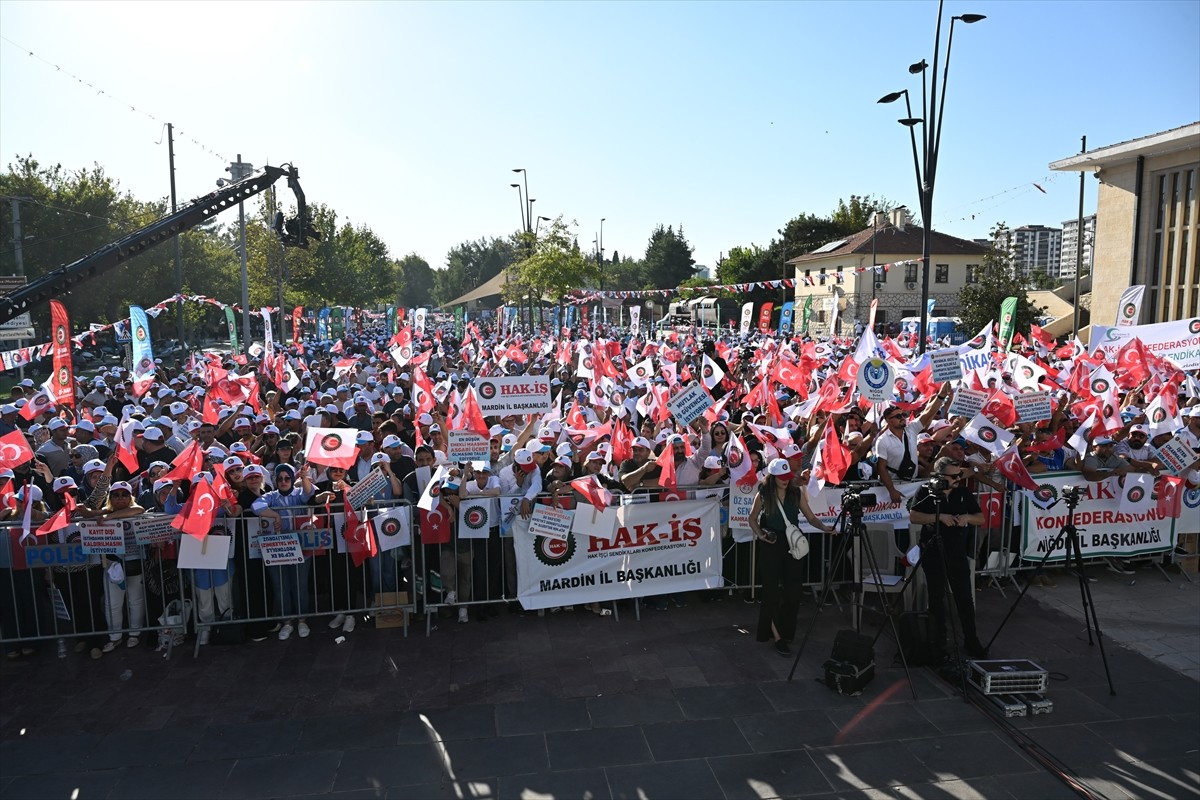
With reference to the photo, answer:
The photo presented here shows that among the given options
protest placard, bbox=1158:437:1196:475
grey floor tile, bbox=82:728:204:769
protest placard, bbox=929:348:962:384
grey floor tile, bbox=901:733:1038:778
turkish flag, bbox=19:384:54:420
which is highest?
protest placard, bbox=929:348:962:384

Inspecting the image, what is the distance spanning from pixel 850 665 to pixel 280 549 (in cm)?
473

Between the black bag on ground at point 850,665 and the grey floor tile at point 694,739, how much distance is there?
0.93m

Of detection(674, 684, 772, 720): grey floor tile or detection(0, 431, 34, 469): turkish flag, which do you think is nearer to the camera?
detection(674, 684, 772, 720): grey floor tile

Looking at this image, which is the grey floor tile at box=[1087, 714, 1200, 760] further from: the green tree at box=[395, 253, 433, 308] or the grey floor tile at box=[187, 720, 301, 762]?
the green tree at box=[395, 253, 433, 308]

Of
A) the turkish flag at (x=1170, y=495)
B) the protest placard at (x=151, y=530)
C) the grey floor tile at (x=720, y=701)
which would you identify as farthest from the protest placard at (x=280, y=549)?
the turkish flag at (x=1170, y=495)

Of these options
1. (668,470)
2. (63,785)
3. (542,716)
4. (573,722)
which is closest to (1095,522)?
(668,470)

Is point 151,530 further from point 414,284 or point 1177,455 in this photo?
point 414,284

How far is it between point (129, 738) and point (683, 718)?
3769 mm

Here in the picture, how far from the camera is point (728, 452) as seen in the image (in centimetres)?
765

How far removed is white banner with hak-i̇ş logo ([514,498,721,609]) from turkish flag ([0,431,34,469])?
194 inches

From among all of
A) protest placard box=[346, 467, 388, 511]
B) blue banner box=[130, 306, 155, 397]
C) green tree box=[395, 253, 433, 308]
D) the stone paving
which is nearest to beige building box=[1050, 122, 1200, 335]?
the stone paving

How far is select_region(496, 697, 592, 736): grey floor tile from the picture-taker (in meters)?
5.56

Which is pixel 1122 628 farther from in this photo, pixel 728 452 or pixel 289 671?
pixel 289 671

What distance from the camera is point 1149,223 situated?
2609 centimetres
